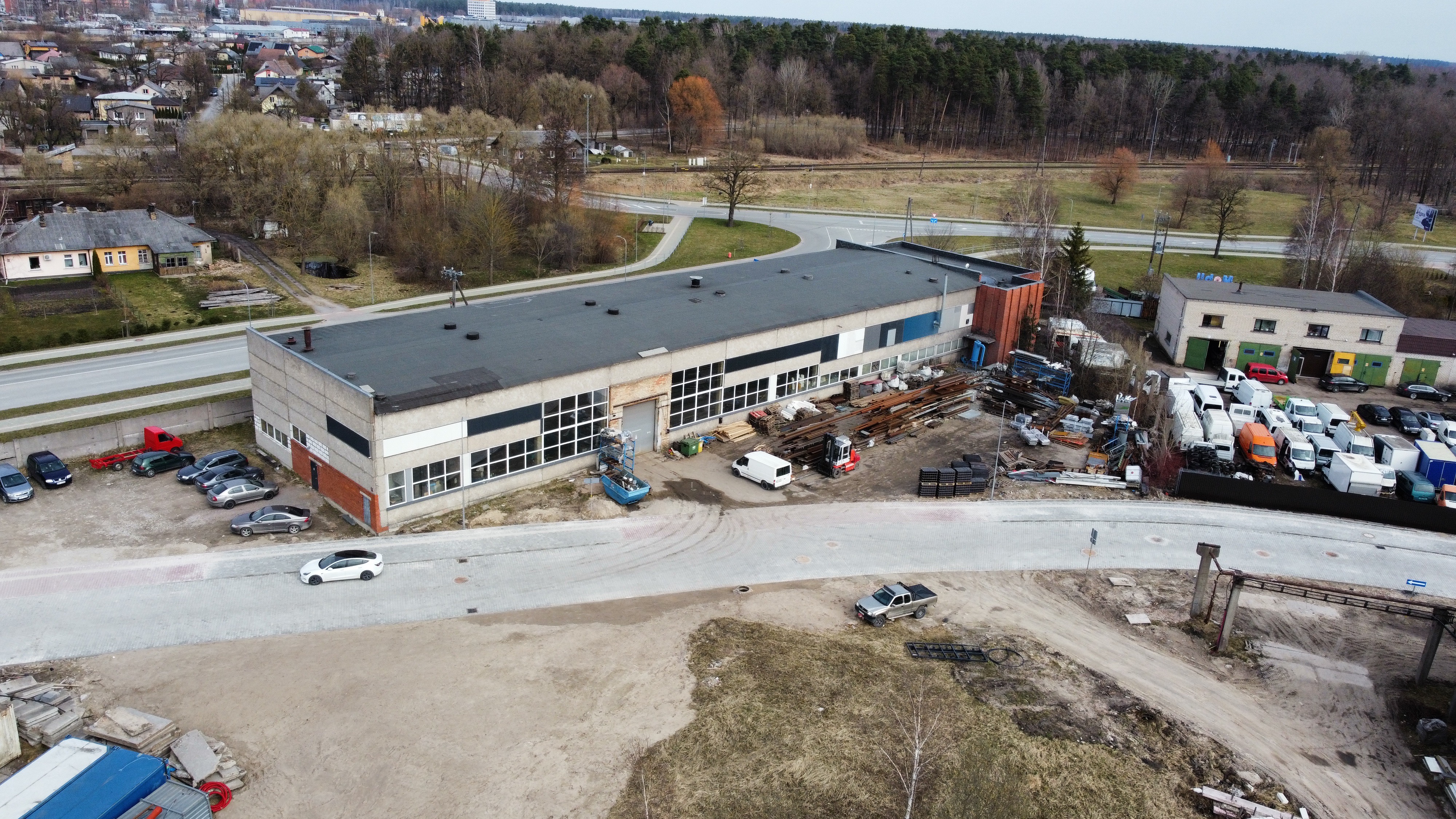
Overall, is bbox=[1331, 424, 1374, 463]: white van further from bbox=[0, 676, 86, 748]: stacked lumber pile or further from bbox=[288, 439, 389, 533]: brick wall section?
bbox=[0, 676, 86, 748]: stacked lumber pile

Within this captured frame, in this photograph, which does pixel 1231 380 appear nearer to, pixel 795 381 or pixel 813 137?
pixel 795 381

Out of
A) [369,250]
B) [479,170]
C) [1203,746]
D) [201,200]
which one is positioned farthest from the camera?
[479,170]

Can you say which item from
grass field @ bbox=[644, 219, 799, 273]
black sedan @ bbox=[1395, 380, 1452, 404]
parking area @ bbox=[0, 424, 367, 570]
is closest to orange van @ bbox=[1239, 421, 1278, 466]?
black sedan @ bbox=[1395, 380, 1452, 404]

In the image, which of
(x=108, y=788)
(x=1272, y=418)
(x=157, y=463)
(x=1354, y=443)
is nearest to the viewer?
(x=108, y=788)

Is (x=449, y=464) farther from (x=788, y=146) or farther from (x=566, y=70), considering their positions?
(x=566, y=70)

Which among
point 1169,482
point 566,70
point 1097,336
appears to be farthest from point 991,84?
point 1169,482

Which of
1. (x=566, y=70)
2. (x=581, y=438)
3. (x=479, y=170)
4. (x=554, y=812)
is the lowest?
(x=554, y=812)

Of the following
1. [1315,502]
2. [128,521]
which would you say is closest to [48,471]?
[128,521]
